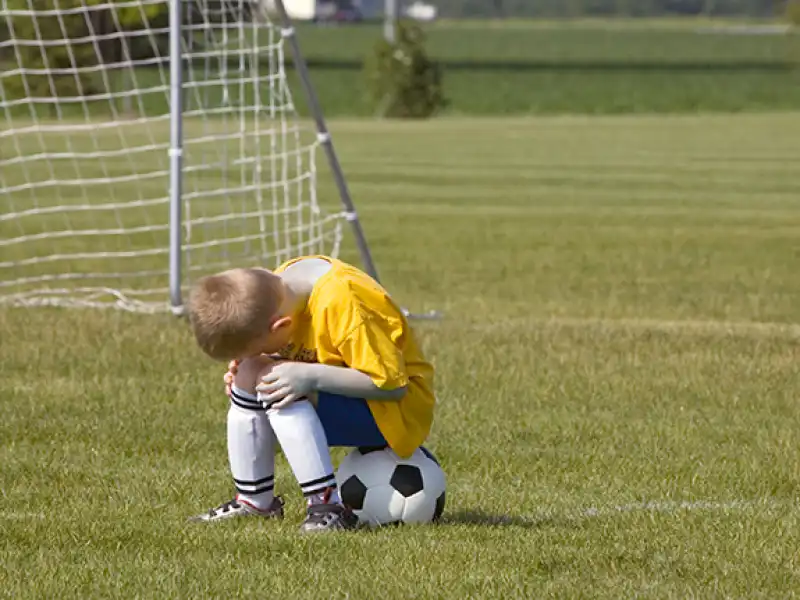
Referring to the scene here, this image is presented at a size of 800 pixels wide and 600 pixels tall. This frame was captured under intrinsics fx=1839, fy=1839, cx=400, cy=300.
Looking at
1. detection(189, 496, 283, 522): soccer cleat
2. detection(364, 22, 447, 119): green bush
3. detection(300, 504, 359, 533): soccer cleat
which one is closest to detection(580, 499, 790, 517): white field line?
detection(300, 504, 359, 533): soccer cleat

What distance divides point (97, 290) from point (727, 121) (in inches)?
1271

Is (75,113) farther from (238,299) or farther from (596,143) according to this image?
(238,299)

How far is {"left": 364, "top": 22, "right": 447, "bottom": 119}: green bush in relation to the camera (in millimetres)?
47125

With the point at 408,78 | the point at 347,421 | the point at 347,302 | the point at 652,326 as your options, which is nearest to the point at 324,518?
the point at 347,421

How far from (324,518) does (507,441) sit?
1917 millimetres

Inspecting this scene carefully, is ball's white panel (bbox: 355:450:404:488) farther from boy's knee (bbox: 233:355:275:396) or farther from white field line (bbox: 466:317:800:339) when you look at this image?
white field line (bbox: 466:317:800:339)

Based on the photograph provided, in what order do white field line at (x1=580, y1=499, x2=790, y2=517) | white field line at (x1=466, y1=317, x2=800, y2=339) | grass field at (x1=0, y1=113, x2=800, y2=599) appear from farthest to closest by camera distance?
white field line at (x1=466, y1=317, x2=800, y2=339) < white field line at (x1=580, y1=499, x2=790, y2=517) < grass field at (x1=0, y1=113, x2=800, y2=599)

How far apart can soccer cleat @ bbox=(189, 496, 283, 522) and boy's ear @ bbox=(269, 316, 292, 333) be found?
0.70m

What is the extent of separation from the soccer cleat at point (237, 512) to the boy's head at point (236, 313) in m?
0.64

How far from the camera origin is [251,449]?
533cm

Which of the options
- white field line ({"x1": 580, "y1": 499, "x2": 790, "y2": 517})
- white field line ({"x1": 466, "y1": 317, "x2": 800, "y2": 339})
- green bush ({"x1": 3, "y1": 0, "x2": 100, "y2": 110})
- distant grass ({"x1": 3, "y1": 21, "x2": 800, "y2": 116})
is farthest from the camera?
distant grass ({"x1": 3, "y1": 21, "x2": 800, "y2": 116})

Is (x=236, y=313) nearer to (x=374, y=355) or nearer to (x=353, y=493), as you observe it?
(x=374, y=355)

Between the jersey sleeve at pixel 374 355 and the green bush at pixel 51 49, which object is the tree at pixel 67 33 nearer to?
the green bush at pixel 51 49

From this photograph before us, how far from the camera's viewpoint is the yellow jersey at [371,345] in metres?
5.18
